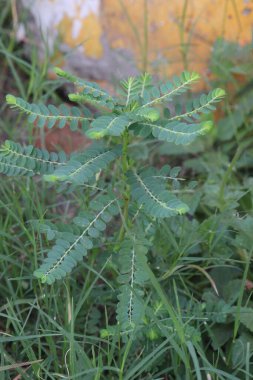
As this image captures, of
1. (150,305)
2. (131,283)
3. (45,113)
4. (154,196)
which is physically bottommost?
(150,305)

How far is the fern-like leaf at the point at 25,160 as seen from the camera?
1.36 m

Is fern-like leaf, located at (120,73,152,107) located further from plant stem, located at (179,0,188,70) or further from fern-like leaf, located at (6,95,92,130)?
plant stem, located at (179,0,188,70)

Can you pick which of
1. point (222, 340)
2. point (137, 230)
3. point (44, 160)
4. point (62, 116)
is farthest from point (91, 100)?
point (222, 340)

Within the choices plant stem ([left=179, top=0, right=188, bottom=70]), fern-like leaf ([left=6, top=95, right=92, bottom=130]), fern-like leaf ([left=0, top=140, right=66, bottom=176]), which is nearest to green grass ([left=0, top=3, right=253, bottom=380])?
fern-like leaf ([left=0, top=140, right=66, bottom=176])

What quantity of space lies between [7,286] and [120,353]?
0.40 meters

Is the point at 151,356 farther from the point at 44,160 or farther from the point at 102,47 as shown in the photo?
the point at 102,47

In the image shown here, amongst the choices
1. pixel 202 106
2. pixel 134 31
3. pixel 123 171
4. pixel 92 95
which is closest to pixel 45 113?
pixel 92 95

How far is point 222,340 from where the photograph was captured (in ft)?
4.80

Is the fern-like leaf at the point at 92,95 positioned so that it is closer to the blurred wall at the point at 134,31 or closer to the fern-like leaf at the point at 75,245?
the fern-like leaf at the point at 75,245

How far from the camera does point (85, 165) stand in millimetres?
1290

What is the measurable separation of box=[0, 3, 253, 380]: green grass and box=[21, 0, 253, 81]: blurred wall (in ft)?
2.41

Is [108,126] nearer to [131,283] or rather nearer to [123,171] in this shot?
[123,171]

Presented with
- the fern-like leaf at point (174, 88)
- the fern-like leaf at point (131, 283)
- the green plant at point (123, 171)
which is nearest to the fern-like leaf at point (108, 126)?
the green plant at point (123, 171)

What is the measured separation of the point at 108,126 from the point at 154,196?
0.61ft
